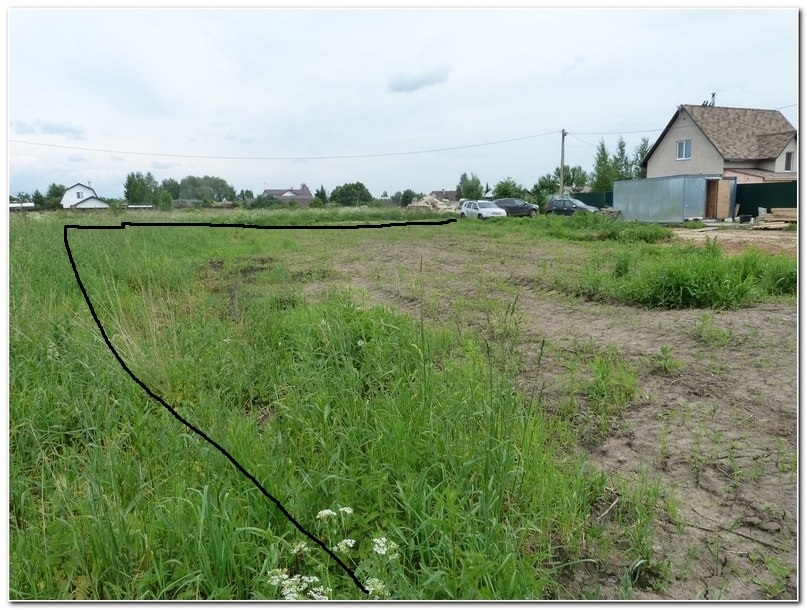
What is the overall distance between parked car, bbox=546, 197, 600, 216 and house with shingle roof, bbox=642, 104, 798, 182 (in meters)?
2.87

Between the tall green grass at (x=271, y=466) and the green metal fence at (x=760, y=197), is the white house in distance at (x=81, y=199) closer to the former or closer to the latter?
the tall green grass at (x=271, y=466)

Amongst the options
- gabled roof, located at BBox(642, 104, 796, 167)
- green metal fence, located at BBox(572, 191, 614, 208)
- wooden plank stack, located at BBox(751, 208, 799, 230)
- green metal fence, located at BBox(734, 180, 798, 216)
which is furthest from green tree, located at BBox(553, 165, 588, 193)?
green metal fence, located at BBox(572, 191, 614, 208)

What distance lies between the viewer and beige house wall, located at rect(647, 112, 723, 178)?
13047 millimetres

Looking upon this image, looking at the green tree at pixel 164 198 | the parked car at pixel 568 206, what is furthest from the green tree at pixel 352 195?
the parked car at pixel 568 206

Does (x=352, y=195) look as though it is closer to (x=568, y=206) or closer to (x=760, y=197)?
(x=760, y=197)

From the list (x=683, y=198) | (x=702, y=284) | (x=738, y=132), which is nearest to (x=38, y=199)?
(x=702, y=284)

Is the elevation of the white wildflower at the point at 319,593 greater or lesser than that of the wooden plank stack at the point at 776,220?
lesser

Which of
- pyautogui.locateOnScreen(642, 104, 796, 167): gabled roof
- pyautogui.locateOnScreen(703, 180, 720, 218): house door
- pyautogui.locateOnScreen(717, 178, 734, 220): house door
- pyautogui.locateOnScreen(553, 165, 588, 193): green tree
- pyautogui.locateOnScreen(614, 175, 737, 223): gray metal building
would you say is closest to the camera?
pyautogui.locateOnScreen(553, 165, 588, 193): green tree

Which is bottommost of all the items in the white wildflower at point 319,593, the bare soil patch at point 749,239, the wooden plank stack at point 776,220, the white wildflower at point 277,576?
the white wildflower at point 319,593

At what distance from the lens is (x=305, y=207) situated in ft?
8.93

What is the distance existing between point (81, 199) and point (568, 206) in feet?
61.7

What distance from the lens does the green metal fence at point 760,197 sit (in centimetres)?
1260

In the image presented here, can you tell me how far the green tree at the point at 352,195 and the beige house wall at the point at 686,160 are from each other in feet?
41.4

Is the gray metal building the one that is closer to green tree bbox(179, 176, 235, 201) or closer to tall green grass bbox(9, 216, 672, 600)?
tall green grass bbox(9, 216, 672, 600)
